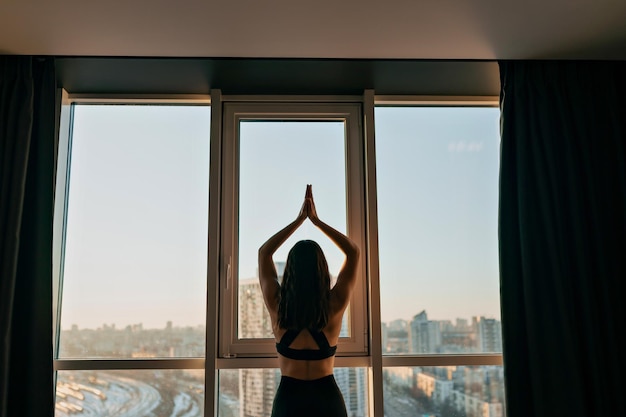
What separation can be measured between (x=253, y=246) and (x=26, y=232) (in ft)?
3.23

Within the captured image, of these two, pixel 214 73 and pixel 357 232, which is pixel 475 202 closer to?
pixel 357 232

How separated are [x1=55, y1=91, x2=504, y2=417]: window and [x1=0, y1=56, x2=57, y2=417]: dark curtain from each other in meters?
0.24

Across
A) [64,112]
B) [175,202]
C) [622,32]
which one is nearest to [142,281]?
[175,202]

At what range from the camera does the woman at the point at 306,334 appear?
2186 millimetres

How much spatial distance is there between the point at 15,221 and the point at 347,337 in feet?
5.00

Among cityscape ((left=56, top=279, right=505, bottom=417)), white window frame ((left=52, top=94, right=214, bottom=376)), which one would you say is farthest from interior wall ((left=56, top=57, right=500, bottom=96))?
cityscape ((left=56, top=279, right=505, bottom=417))

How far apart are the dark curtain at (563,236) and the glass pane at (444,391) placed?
31 centimetres

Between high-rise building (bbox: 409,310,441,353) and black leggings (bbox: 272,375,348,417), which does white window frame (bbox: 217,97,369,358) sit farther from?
black leggings (bbox: 272,375,348,417)

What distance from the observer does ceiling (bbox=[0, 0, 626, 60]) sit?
81.7 inches

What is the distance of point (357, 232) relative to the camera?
272 cm

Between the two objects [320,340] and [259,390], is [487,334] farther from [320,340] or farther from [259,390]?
[259,390]

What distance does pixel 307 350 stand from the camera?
7.30ft

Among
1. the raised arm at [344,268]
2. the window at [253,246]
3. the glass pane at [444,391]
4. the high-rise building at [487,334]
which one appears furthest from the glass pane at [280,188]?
the high-rise building at [487,334]

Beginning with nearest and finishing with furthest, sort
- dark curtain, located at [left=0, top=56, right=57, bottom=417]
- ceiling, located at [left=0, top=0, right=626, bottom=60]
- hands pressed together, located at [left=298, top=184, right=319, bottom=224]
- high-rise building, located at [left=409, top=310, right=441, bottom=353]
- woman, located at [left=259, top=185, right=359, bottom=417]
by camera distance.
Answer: ceiling, located at [left=0, top=0, right=626, bottom=60] → woman, located at [left=259, top=185, right=359, bottom=417] → dark curtain, located at [left=0, top=56, right=57, bottom=417] → hands pressed together, located at [left=298, top=184, right=319, bottom=224] → high-rise building, located at [left=409, top=310, right=441, bottom=353]
